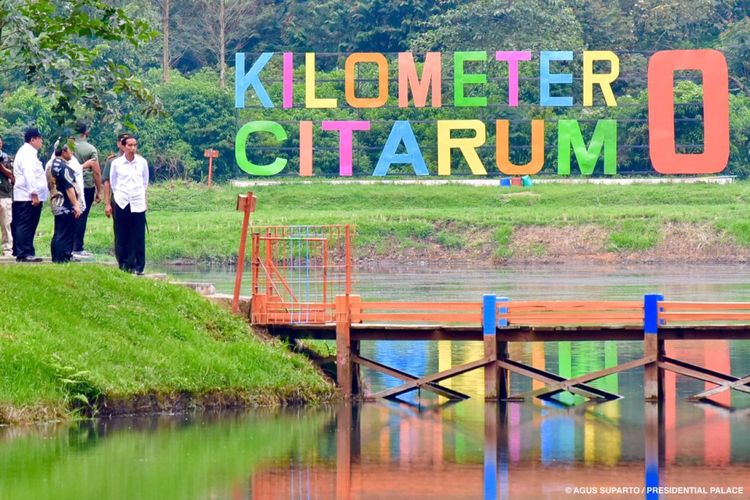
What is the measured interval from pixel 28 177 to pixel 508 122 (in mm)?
38636

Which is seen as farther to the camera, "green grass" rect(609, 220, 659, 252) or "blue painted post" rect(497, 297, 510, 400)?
"green grass" rect(609, 220, 659, 252)

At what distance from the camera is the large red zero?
5994 cm

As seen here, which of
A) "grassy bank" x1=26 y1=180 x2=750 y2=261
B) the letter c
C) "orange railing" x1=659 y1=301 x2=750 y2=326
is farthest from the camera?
the letter c

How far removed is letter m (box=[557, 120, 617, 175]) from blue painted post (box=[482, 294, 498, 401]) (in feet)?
126

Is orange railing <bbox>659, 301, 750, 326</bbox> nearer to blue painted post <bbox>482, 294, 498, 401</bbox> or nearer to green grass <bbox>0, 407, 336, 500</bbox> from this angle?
blue painted post <bbox>482, 294, 498, 401</bbox>

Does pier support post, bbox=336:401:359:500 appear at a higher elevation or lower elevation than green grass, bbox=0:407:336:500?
lower

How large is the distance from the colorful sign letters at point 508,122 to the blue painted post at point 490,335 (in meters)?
38.1

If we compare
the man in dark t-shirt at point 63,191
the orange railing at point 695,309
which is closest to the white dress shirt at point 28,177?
the man in dark t-shirt at point 63,191

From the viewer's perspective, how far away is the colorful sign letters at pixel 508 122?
60312mm

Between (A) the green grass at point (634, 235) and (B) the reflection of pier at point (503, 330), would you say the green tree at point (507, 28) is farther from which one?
(B) the reflection of pier at point (503, 330)

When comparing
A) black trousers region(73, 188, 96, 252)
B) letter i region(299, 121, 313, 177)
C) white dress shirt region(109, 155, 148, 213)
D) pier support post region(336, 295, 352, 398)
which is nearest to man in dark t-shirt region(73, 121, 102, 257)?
black trousers region(73, 188, 96, 252)

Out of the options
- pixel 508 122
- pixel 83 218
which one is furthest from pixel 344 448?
pixel 508 122

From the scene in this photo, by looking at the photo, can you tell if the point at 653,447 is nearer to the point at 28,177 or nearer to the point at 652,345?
the point at 652,345

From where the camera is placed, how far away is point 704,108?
2363 inches
